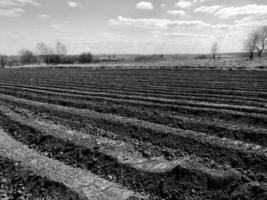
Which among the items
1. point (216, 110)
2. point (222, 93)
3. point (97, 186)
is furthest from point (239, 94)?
point (97, 186)

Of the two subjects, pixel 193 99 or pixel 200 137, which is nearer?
pixel 200 137

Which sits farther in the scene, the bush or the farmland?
the bush

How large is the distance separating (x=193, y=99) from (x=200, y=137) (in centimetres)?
598

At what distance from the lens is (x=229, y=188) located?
15.1ft

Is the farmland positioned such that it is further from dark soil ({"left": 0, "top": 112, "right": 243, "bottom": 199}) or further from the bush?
the bush

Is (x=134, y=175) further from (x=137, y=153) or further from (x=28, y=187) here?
(x=28, y=187)

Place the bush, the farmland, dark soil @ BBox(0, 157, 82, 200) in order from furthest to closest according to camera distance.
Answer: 1. the bush
2. the farmland
3. dark soil @ BBox(0, 157, 82, 200)

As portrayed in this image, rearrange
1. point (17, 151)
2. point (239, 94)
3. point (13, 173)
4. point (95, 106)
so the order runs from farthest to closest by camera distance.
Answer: point (239, 94), point (95, 106), point (17, 151), point (13, 173)

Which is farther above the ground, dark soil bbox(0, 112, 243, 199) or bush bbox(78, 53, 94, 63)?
bush bbox(78, 53, 94, 63)

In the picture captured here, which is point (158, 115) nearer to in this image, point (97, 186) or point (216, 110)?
point (216, 110)

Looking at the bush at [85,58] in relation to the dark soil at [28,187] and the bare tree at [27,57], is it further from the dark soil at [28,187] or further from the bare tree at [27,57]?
the dark soil at [28,187]

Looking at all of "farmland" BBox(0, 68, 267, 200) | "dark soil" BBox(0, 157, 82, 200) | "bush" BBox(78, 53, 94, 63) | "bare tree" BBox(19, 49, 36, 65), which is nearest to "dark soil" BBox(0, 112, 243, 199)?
"farmland" BBox(0, 68, 267, 200)

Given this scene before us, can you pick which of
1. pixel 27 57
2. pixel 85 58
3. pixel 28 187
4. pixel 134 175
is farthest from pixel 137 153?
pixel 27 57

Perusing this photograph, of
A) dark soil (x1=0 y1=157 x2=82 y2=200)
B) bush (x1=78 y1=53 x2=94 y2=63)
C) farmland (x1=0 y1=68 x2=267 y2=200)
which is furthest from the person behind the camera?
bush (x1=78 y1=53 x2=94 y2=63)
